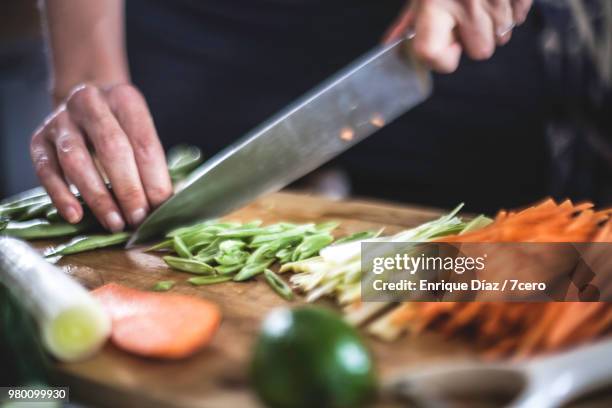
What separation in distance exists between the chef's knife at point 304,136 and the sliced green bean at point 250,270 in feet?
1.21

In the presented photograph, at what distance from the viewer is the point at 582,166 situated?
3.26 m

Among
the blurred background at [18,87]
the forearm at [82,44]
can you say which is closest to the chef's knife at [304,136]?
the forearm at [82,44]

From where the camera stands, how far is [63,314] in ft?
4.35

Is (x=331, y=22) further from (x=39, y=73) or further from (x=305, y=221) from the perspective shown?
(x=39, y=73)

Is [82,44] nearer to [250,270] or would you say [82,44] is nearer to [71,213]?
[71,213]

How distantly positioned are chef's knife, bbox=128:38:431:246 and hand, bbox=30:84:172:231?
9 centimetres

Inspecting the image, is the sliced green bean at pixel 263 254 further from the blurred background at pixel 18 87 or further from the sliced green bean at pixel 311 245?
the blurred background at pixel 18 87

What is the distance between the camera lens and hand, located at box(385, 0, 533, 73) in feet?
6.59

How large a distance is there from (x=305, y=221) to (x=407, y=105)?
579 millimetres

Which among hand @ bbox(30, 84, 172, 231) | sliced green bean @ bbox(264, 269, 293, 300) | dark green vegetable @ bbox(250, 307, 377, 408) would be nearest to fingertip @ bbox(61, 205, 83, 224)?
hand @ bbox(30, 84, 172, 231)

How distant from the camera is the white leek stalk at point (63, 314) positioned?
1.33 metres

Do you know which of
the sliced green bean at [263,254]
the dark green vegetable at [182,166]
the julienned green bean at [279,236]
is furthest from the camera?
the dark green vegetable at [182,166]

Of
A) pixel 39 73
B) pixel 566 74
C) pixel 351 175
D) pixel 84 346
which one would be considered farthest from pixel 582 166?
pixel 39 73

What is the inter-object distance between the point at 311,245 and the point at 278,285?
266 millimetres
